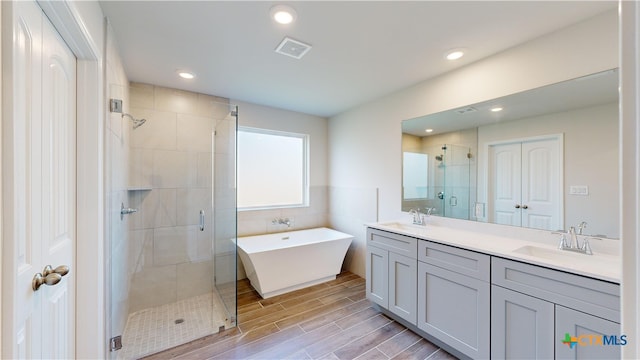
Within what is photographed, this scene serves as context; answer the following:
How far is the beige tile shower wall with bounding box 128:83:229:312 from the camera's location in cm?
259

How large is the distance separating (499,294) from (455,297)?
1.04ft

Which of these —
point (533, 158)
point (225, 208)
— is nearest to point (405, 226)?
point (533, 158)

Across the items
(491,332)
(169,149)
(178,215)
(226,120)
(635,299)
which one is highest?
(226,120)

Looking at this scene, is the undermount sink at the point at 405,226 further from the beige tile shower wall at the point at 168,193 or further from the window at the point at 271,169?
the beige tile shower wall at the point at 168,193

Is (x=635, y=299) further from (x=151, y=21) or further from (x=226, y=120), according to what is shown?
(x=226, y=120)

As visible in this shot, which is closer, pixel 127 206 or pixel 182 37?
pixel 182 37

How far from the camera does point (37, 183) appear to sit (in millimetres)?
1058

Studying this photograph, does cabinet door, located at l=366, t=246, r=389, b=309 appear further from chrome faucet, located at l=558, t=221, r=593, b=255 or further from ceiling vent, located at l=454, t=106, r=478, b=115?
ceiling vent, located at l=454, t=106, r=478, b=115

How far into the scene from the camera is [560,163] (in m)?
1.82

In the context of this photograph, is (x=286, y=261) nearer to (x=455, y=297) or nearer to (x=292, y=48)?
(x=455, y=297)

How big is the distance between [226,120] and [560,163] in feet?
9.47

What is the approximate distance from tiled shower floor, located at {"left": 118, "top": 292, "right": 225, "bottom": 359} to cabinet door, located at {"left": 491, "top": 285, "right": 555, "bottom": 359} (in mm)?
2229

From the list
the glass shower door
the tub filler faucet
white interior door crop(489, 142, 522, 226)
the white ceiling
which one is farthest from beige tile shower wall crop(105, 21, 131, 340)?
white interior door crop(489, 142, 522, 226)

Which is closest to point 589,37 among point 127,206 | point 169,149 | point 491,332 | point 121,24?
point 491,332
